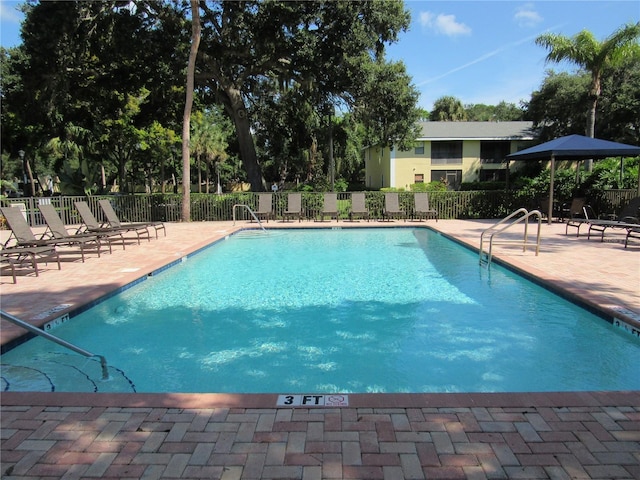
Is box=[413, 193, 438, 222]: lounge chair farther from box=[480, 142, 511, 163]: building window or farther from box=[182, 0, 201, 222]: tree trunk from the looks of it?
box=[480, 142, 511, 163]: building window

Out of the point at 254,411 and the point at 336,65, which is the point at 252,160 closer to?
the point at 336,65

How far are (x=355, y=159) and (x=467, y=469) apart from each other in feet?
138

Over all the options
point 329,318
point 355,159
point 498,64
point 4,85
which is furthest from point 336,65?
point 355,159

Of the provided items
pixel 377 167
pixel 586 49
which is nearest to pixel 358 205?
pixel 586 49

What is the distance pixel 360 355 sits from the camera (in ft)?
15.4

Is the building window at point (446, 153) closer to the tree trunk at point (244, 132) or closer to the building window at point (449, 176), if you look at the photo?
the building window at point (449, 176)

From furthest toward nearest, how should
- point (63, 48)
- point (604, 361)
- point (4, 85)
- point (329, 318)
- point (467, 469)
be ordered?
point (4, 85), point (63, 48), point (329, 318), point (604, 361), point (467, 469)

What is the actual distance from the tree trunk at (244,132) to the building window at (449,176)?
19.1m

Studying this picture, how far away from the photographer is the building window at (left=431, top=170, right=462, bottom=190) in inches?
1435

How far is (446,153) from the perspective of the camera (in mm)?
36406

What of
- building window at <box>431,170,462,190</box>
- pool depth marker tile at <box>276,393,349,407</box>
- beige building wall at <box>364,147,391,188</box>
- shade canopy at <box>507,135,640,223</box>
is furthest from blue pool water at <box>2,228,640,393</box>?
beige building wall at <box>364,147,391,188</box>

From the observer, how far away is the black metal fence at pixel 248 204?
1720 cm

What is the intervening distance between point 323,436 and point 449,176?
119 feet

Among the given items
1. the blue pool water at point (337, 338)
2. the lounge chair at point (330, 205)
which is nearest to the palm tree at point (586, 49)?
the lounge chair at point (330, 205)
